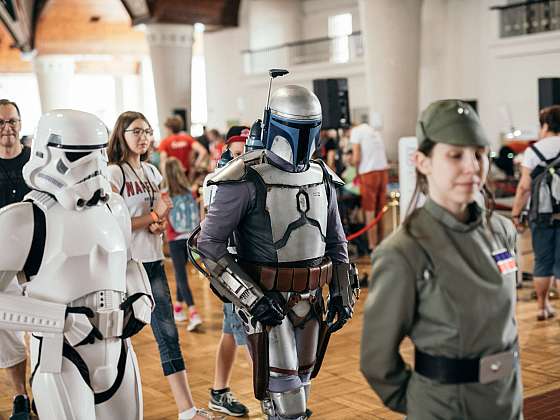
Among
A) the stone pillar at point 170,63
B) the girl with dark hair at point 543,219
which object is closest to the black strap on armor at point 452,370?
the girl with dark hair at point 543,219

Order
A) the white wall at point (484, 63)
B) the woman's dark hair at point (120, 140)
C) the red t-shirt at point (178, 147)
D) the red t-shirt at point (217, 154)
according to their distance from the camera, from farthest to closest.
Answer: the white wall at point (484, 63) < the red t-shirt at point (178, 147) < the red t-shirt at point (217, 154) < the woman's dark hair at point (120, 140)

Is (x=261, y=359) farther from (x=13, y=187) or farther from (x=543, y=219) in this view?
(x=543, y=219)

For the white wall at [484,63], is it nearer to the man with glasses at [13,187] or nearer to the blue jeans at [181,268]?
the blue jeans at [181,268]

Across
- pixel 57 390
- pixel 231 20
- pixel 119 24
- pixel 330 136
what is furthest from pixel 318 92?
pixel 119 24

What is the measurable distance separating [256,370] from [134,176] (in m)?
1.55

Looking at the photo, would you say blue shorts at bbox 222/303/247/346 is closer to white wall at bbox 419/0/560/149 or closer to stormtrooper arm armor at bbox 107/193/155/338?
stormtrooper arm armor at bbox 107/193/155/338

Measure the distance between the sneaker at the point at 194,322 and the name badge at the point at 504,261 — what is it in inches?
194

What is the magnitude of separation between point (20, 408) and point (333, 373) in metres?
1.97

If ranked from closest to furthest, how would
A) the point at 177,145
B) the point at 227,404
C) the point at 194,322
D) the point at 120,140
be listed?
the point at 120,140 → the point at 227,404 → the point at 194,322 → the point at 177,145

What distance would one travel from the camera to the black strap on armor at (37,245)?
118 inches

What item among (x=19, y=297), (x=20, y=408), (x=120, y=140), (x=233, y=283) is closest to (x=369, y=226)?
(x=120, y=140)

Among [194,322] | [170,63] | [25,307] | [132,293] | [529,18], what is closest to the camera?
[25,307]

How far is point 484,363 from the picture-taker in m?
2.26

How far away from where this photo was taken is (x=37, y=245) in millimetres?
2996
